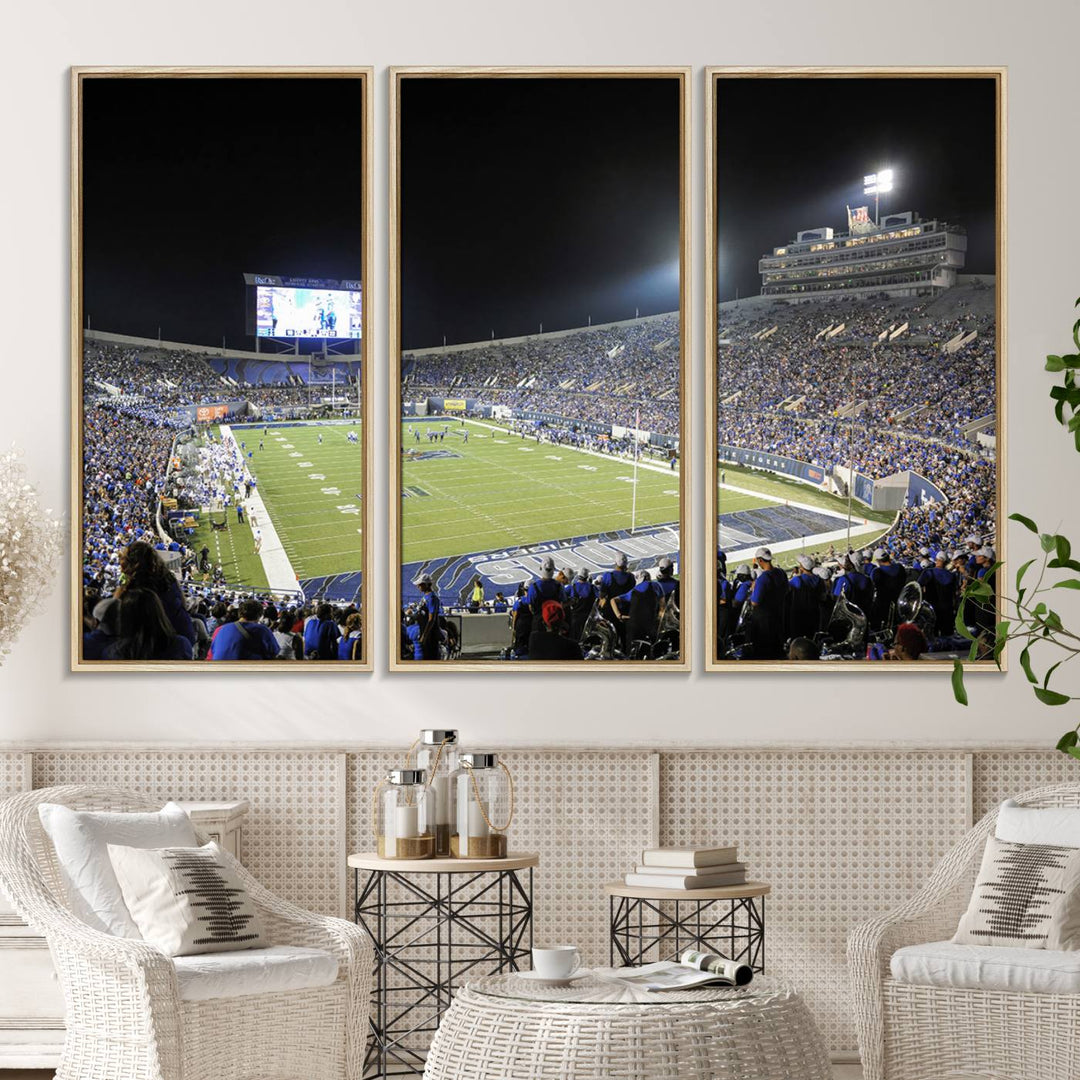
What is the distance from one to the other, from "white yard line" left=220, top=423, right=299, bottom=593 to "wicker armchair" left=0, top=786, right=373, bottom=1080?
106 centimetres

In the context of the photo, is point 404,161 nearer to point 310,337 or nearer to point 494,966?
point 310,337

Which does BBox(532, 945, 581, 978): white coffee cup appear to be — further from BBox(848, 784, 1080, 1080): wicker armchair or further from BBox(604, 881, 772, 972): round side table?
BBox(604, 881, 772, 972): round side table

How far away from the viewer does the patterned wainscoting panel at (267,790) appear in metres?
4.46

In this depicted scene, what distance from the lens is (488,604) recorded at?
455 cm

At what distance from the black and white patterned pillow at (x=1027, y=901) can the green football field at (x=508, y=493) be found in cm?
155

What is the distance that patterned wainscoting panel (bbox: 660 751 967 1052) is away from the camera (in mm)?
4434

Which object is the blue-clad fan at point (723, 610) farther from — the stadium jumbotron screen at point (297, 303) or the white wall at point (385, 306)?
the stadium jumbotron screen at point (297, 303)

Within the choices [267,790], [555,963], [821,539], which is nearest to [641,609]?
[821,539]

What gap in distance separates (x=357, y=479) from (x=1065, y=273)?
252 centimetres

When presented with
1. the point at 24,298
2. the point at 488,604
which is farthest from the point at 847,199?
the point at 24,298

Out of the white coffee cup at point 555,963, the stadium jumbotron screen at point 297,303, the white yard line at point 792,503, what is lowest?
the white coffee cup at point 555,963

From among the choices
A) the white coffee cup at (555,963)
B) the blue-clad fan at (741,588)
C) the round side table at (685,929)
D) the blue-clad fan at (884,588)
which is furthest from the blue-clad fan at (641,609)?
the white coffee cup at (555,963)

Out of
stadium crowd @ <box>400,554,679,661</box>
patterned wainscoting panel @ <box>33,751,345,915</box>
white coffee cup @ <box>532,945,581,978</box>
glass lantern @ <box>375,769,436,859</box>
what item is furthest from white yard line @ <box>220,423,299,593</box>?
white coffee cup @ <box>532,945,581,978</box>

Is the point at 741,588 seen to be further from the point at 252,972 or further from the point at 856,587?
the point at 252,972
